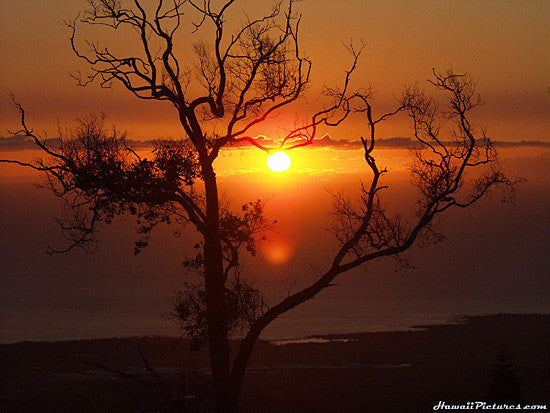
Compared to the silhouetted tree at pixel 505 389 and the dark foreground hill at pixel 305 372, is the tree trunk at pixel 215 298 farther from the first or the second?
the silhouetted tree at pixel 505 389

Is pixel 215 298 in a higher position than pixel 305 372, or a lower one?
higher

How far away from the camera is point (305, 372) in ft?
123

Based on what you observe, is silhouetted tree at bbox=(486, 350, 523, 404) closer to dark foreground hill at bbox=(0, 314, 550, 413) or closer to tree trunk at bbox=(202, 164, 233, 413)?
dark foreground hill at bbox=(0, 314, 550, 413)

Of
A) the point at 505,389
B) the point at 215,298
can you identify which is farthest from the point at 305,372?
the point at 505,389

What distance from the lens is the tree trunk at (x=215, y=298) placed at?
856 inches

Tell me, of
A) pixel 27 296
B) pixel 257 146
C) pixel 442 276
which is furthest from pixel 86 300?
pixel 257 146

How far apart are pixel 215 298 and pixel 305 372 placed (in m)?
16.8

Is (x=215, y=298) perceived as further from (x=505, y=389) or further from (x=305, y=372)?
(x=305, y=372)

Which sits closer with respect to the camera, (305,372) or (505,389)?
(505,389)

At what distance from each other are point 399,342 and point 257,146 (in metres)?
28.9

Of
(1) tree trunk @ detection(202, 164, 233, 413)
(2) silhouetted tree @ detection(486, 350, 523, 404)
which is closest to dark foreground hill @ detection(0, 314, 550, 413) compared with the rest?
(1) tree trunk @ detection(202, 164, 233, 413)

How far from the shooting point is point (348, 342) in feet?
163

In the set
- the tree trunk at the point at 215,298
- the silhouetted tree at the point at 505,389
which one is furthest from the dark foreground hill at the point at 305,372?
the silhouetted tree at the point at 505,389

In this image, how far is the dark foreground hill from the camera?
3022 cm
